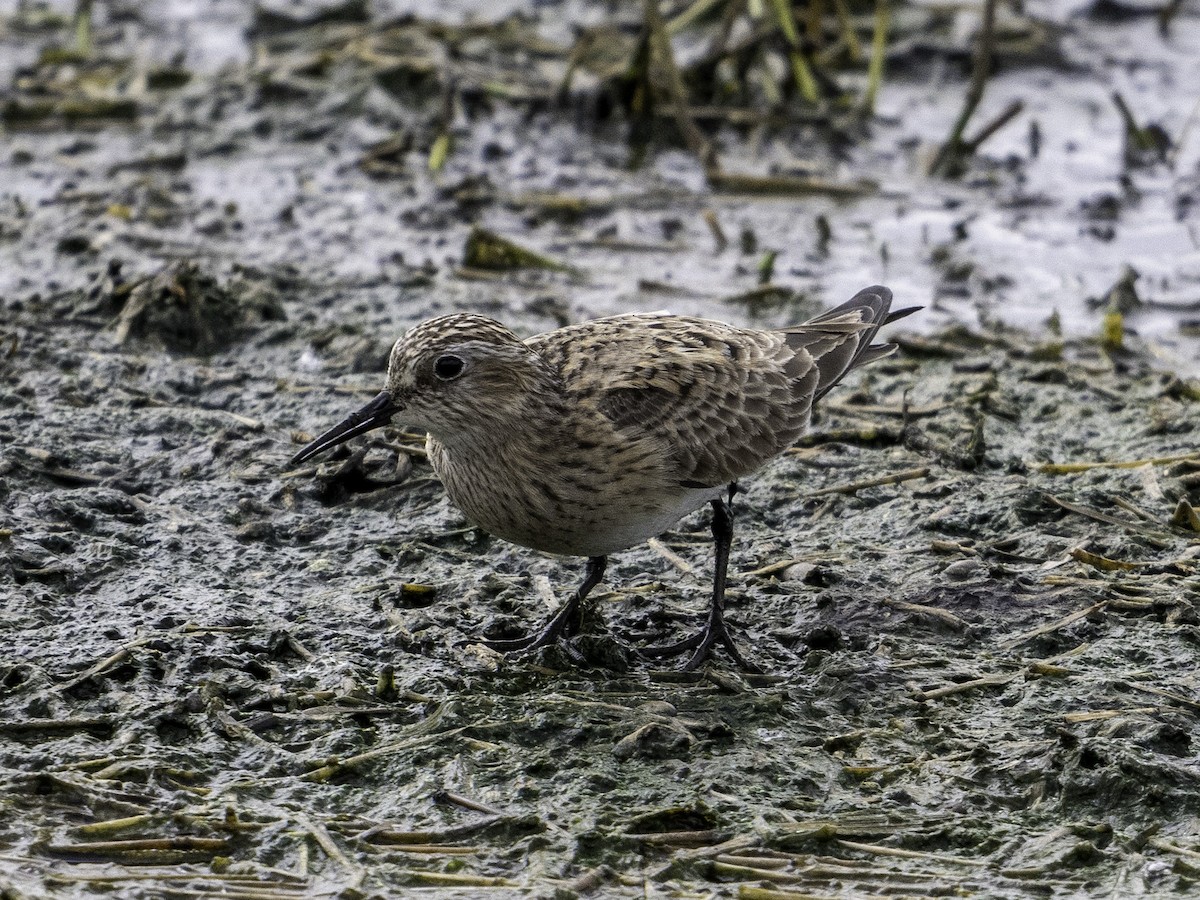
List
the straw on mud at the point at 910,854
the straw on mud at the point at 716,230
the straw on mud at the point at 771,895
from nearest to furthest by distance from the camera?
the straw on mud at the point at 771,895, the straw on mud at the point at 910,854, the straw on mud at the point at 716,230

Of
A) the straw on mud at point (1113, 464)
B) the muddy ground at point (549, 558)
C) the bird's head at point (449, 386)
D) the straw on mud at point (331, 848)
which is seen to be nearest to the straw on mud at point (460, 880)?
the muddy ground at point (549, 558)

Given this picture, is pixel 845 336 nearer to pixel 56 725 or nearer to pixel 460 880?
pixel 460 880

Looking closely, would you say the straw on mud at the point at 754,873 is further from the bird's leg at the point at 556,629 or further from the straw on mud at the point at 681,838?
the bird's leg at the point at 556,629

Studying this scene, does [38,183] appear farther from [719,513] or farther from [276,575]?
[719,513]

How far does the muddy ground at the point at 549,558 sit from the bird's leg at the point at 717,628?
0.43ft

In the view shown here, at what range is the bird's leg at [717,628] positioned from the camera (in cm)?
616

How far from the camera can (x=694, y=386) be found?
6.48m

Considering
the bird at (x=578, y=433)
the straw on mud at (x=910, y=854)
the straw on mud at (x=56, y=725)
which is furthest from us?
the bird at (x=578, y=433)

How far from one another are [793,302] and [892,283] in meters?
0.76

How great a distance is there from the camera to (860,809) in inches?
206

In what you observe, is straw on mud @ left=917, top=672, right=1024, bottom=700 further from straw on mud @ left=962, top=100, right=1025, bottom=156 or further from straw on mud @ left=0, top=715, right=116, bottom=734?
straw on mud @ left=962, top=100, right=1025, bottom=156

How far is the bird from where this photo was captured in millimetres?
6016

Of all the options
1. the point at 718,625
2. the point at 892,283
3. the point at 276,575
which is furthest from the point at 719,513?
the point at 892,283

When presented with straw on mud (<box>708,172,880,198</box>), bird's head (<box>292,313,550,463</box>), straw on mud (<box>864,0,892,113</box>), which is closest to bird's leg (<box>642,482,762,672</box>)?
bird's head (<box>292,313,550,463</box>)
